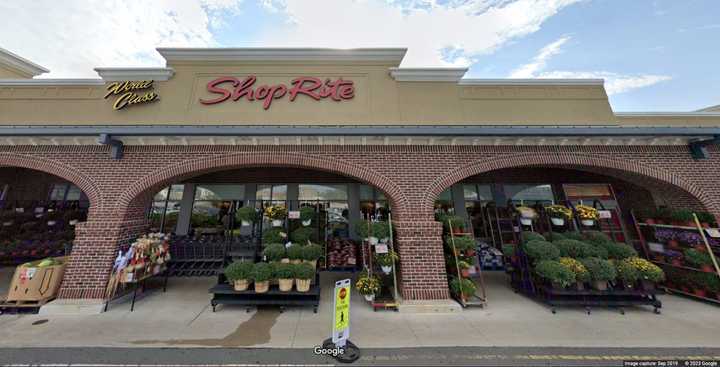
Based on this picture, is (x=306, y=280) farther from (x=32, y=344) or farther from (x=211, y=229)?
(x=211, y=229)

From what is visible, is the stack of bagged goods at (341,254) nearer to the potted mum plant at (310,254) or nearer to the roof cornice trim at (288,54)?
the potted mum plant at (310,254)

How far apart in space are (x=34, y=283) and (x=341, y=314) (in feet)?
23.8

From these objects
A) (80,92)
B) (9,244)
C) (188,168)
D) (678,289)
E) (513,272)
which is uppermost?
(80,92)

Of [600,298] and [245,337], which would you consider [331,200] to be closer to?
[245,337]

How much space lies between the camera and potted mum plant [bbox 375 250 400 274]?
216 inches

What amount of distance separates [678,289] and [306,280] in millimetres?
10093

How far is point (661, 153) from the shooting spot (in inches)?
244

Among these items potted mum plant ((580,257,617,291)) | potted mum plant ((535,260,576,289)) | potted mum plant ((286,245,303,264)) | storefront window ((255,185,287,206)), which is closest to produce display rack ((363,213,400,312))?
potted mum plant ((286,245,303,264))

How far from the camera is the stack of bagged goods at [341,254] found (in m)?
8.40

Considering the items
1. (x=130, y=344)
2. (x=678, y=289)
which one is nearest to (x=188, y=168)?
(x=130, y=344)

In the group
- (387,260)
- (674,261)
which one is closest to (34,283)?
(387,260)

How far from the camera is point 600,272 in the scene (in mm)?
5211

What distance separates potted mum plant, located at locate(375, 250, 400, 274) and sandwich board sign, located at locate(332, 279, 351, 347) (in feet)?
6.49

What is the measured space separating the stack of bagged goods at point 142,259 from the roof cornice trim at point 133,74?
4.84 meters
